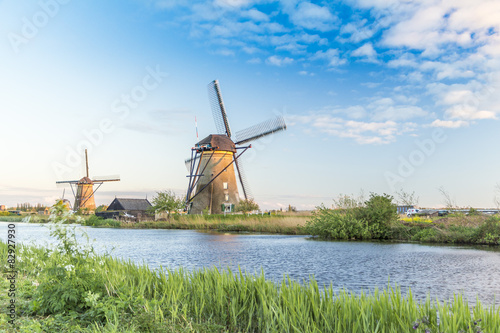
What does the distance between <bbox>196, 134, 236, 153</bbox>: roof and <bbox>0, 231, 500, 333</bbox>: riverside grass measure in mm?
31124

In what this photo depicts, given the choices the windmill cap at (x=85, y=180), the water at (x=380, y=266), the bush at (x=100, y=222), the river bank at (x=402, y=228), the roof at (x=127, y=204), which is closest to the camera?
the water at (x=380, y=266)

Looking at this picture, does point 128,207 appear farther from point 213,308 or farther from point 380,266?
point 213,308

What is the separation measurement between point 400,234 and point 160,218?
95.4ft

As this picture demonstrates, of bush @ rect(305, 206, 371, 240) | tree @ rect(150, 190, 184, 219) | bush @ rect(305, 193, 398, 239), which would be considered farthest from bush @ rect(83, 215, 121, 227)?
bush @ rect(305, 193, 398, 239)

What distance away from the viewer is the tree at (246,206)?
124ft

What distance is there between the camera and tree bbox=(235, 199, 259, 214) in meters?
37.8

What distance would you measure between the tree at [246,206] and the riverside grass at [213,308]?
31964 mm

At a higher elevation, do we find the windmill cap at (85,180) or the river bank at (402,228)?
the windmill cap at (85,180)

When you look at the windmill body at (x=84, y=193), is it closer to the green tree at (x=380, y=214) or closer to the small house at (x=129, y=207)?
the small house at (x=129, y=207)

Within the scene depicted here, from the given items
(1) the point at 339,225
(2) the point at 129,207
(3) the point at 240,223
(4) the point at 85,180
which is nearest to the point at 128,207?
(2) the point at 129,207

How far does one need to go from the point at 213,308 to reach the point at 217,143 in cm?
3261

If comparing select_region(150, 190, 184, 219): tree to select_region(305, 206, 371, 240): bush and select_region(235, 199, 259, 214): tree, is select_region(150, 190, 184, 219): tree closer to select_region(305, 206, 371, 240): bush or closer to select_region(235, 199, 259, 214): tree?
select_region(235, 199, 259, 214): tree

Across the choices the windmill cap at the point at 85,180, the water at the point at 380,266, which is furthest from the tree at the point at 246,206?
the windmill cap at the point at 85,180

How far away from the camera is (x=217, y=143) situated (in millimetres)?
37031
